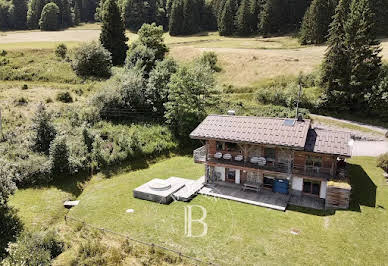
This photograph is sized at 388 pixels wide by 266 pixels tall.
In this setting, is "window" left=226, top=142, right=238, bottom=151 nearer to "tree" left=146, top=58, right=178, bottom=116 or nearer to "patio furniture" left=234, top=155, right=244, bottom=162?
"patio furniture" left=234, top=155, right=244, bottom=162

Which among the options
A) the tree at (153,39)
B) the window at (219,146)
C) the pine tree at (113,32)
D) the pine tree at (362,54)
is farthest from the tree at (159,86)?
the pine tree at (362,54)

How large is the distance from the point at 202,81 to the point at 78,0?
10474cm

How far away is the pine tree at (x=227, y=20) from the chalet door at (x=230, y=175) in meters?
79.3

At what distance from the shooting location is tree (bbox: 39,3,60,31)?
104 meters

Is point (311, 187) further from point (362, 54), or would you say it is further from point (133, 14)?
point (133, 14)

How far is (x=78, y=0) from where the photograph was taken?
13075 centimetres

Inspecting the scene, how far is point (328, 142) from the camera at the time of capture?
29.3 metres

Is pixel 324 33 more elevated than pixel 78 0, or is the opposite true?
pixel 78 0

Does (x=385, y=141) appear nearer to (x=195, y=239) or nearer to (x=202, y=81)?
(x=202, y=81)

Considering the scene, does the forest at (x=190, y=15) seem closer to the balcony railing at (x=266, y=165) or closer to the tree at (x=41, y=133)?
the balcony railing at (x=266, y=165)

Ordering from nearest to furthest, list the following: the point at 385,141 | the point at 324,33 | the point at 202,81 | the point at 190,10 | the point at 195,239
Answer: the point at 195,239 → the point at 385,141 → the point at 202,81 → the point at 324,33 → the point at 190,10

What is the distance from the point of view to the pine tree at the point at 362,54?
154 feet

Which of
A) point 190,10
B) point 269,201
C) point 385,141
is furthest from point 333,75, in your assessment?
point 190,10

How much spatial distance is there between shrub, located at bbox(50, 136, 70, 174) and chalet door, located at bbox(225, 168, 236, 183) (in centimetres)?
1691
